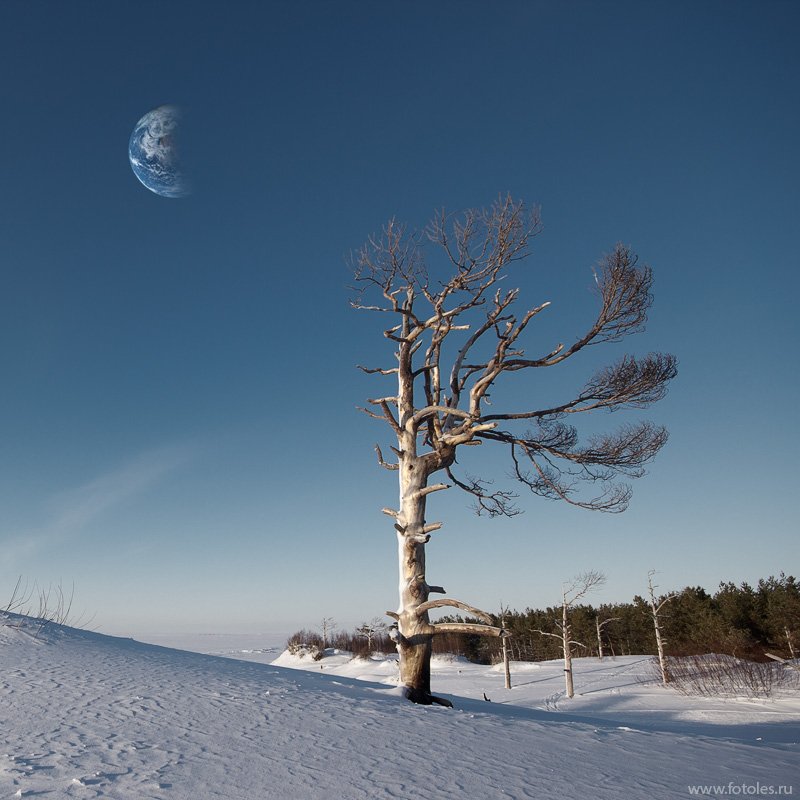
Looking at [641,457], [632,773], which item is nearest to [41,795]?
[632,773]

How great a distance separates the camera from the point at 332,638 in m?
49.8

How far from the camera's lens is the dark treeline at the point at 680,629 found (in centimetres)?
2842

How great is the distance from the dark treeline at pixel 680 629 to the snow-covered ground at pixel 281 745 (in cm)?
1310

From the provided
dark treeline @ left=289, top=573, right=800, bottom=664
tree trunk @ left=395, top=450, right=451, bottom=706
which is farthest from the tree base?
dark treeline @ left=289, top=573, right=800, bottom=664

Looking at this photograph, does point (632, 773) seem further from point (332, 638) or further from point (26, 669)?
point (332, 638)

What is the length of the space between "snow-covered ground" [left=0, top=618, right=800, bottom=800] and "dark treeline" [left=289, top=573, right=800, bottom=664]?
13.1 metres

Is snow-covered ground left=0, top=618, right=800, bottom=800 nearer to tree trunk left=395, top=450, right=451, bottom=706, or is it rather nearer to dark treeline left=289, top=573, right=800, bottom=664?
tree trunk left=395, top=450, right=451, bottom=706

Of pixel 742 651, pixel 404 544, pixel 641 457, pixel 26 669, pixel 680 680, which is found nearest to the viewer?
pixel 26 669

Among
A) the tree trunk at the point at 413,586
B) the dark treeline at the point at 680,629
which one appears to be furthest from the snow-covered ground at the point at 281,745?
the dark treeline at the point at 680,629

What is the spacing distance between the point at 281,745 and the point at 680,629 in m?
40.3

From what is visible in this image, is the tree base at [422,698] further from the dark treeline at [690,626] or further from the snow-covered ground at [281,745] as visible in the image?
the dark treeline at [690,626]

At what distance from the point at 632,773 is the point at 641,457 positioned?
20.6 ft

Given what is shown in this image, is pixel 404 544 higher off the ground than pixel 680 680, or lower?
higher

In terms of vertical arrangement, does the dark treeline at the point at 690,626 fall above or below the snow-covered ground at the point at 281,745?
above
